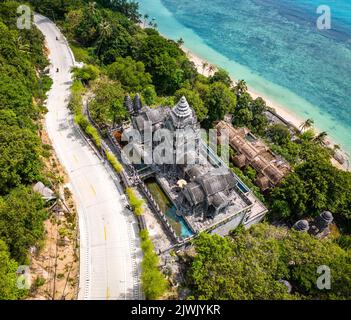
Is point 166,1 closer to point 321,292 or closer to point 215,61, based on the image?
point 215,61

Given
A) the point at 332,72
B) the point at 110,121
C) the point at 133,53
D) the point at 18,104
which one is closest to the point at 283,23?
the point at 332,72

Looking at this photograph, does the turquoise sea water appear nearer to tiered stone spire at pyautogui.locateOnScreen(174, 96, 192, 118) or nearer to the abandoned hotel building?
the abandoned hotel building

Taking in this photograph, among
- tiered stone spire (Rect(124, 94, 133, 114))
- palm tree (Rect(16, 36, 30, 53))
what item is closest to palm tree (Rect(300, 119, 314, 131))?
tiered stone spire (Rect(124, 94, 133, 114))

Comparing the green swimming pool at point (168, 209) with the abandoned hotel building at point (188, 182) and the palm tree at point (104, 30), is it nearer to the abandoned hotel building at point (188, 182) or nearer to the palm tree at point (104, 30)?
the abandoned hotel building at point (188, 182)

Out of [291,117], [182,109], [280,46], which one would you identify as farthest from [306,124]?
[280,46]

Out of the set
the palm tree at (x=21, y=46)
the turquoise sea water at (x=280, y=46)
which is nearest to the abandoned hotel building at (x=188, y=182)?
the palm tree at (x=21, y=46)

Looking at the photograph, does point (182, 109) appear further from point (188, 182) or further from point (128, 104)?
point (128, 104)

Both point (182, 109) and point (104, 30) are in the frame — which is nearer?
point (182, 109)
